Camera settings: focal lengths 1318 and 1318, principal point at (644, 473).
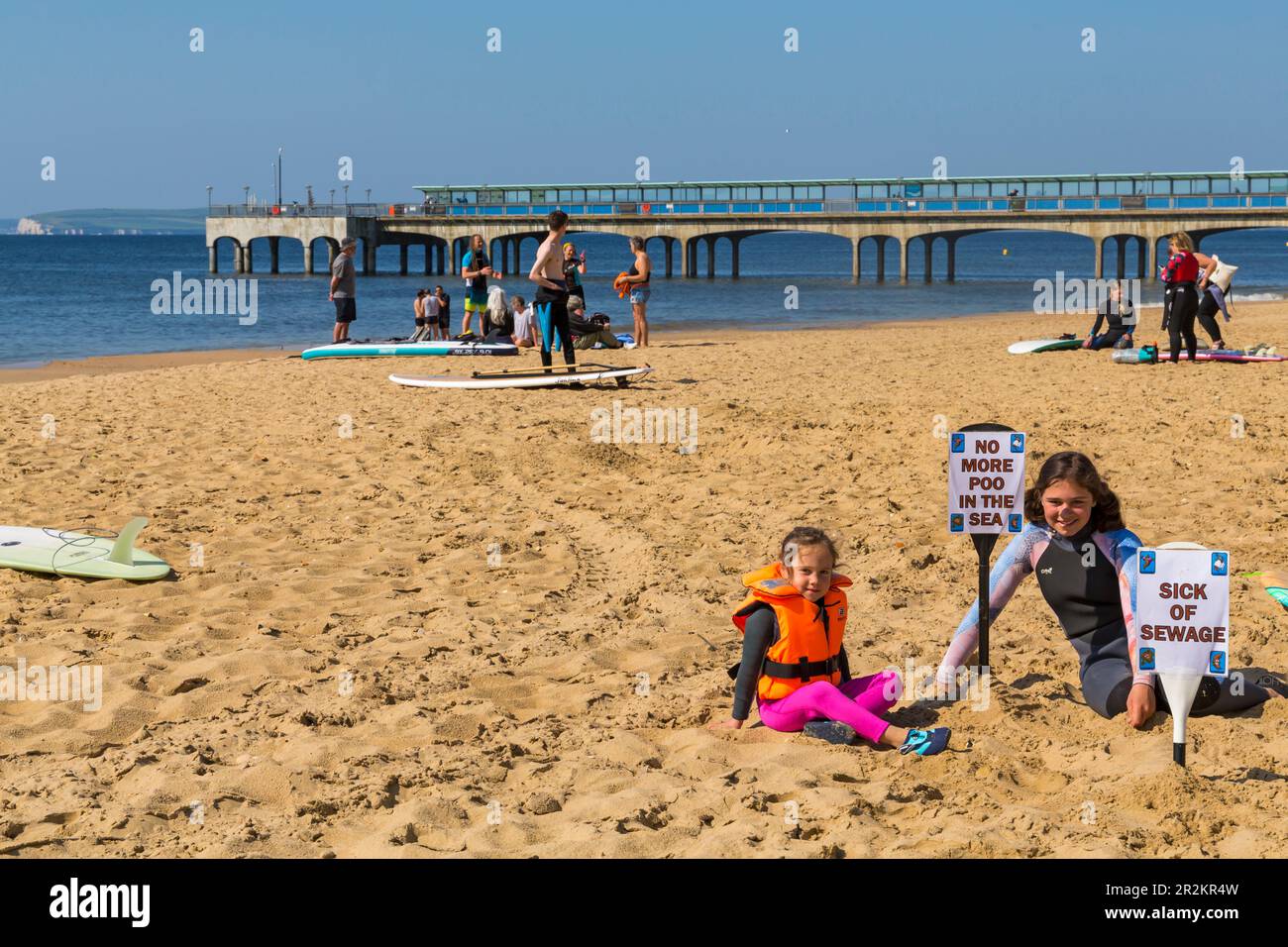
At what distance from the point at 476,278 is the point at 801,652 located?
1619cm

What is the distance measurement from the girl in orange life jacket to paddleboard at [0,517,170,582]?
3.69m

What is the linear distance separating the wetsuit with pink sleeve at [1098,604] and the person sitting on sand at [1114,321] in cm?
1423

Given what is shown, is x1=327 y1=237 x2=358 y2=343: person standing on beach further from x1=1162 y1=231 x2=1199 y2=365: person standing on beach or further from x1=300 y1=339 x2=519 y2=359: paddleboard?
x1=1162 y1=231 x2=1199 y2=365: person standing on beach

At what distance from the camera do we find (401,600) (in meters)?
7.03

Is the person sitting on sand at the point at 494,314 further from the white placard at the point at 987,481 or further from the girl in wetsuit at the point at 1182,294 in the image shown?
the white placard at the point at 987,481

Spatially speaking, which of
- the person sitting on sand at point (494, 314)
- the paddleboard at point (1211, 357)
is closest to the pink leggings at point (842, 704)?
the paddleboard at point (1211, 357)

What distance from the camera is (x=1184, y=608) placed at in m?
4.28

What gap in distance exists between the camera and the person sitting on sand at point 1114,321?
61.2ft

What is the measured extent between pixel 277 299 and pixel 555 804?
155 ft

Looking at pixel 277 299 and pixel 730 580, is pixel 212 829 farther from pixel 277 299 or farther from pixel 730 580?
pixel 277 299

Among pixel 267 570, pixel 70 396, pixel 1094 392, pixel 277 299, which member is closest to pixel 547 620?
pixel 267 570
